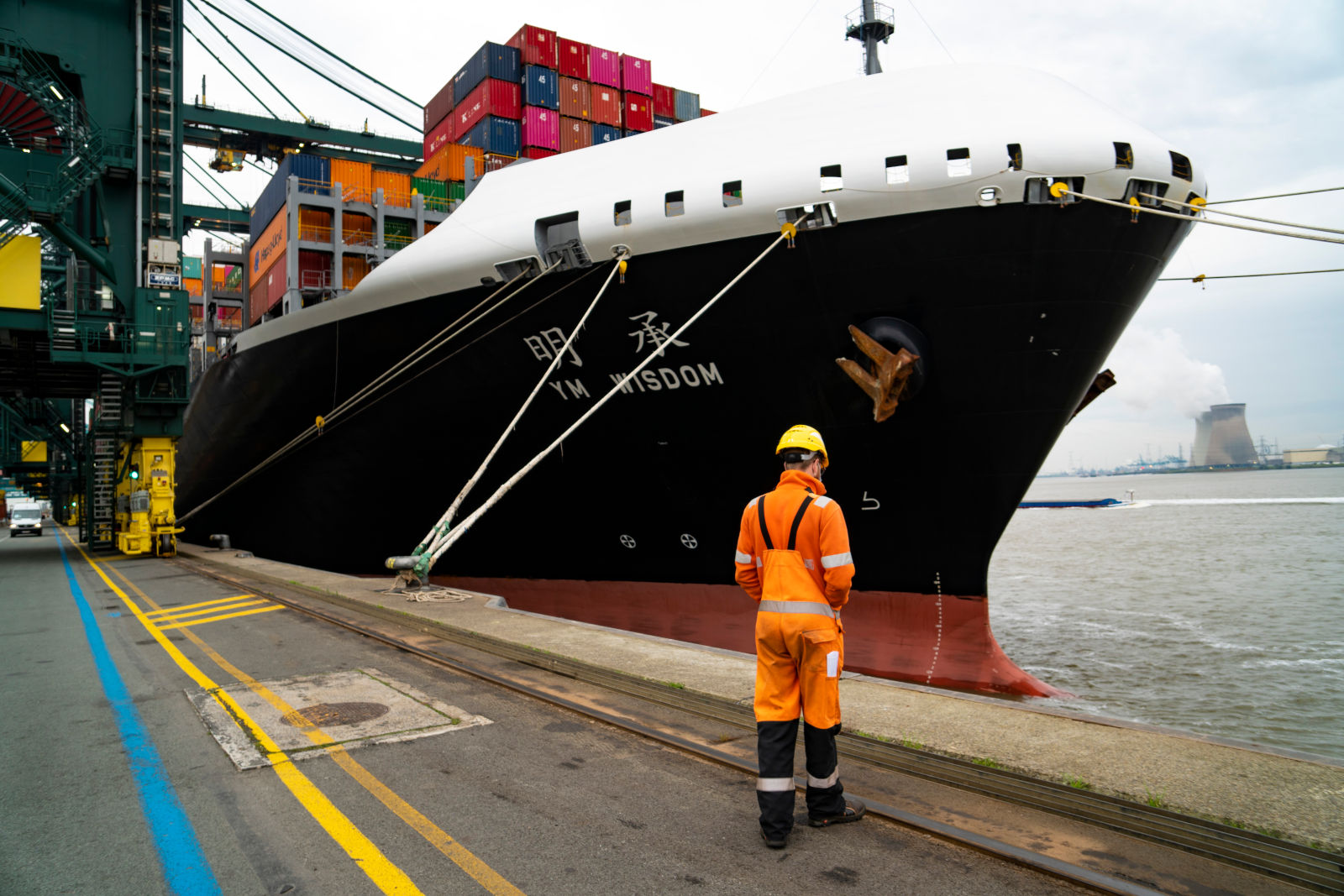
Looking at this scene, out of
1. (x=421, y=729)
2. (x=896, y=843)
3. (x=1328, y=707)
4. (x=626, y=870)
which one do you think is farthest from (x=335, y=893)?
(x=1328, y=707)

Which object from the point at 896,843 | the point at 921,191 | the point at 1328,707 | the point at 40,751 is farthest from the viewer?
the point at 1328,707

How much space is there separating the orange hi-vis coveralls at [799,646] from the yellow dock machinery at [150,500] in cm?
2084

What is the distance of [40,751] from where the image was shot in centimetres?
483

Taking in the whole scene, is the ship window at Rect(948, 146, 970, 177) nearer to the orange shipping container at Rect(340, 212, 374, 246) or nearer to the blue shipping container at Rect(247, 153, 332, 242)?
Answer: the orange shipping container at Rect(340, 212, 374, 246)

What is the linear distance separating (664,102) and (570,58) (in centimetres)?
379

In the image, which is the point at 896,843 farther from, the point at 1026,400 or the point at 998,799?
the point at 1026,400

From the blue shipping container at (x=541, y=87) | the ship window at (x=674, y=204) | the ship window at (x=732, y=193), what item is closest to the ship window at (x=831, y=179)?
the ship window at (x=732, y=193)

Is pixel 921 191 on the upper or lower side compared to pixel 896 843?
upper

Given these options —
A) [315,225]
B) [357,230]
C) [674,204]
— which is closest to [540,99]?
[357,230]

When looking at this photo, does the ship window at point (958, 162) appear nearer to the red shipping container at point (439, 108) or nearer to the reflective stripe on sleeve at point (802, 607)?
the reflective stripe on sleeve at point (802, 607)

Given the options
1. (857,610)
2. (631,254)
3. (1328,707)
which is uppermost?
(631,254)

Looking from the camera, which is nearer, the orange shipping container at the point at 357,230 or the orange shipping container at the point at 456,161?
the orange shipping container at the point at 357,230

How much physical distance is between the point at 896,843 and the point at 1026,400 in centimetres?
650

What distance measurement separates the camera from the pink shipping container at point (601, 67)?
777 inches
